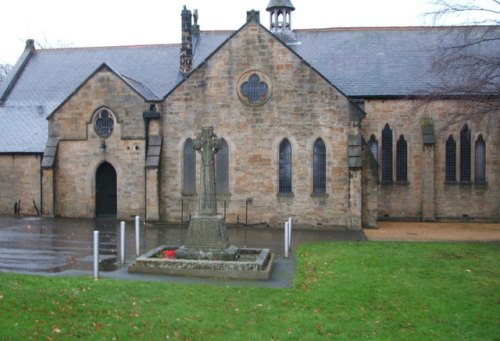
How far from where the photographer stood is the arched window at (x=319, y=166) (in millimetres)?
24344

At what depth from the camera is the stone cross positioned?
15.0 metres

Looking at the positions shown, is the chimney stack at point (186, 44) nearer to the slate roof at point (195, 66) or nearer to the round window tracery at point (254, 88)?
the slate roof at point (195, 66)

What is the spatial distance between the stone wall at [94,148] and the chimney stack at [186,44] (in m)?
6.29

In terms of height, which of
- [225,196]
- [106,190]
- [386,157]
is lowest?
[225,196]

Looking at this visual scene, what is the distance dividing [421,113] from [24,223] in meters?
19.7

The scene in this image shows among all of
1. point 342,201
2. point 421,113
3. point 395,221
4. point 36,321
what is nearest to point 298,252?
point 342,201

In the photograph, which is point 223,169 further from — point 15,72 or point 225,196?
point 15,72

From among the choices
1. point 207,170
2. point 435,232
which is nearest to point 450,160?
point 435,232

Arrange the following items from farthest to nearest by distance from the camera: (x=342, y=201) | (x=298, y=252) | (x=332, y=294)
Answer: (x=342, y=201), (x=298, y=252), (x=332, y=294)

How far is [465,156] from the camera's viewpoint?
2822 cm

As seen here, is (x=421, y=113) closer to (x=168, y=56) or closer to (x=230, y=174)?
(x=230, y=174)

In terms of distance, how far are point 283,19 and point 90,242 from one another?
20.1 meters

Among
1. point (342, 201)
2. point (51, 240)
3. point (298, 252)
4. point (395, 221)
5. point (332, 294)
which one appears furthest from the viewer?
point (395, 221)

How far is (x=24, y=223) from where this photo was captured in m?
24.3
